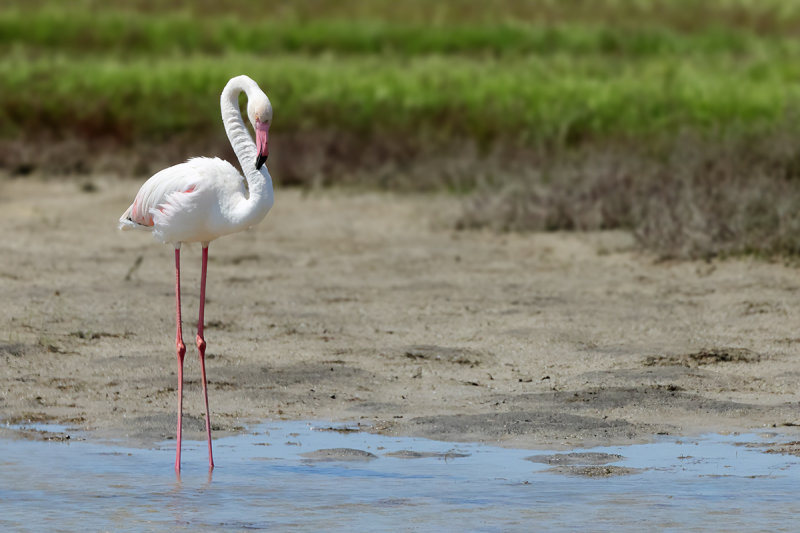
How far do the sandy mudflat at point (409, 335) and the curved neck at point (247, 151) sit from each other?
1103 mm

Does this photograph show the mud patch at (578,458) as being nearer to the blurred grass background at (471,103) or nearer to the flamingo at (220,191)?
the flamingo at (220,191)

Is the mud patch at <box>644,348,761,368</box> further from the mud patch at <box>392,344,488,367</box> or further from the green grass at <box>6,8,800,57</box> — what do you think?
the green grass at <box>6,8,800,57</box>

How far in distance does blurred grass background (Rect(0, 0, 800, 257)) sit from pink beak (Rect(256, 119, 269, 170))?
5527 mm

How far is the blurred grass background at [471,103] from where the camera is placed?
42.0ft

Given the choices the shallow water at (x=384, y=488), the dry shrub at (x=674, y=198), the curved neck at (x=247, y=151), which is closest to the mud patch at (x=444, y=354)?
the shallow water at (x=384, y=488)

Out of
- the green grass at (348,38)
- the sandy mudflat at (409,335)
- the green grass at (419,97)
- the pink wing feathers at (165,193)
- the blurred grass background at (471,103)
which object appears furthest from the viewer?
the green grass at (348,38)

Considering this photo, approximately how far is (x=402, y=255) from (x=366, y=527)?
21.4ft

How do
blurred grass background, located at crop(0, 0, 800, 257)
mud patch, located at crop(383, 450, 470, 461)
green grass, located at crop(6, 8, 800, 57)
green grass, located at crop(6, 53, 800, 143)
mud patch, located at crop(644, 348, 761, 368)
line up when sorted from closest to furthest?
1. mud patch, located at crop(383, 450, 470, 461)
2. mud patch, located at crop(644, 348, 761, 368)
3. blurred grass background, located at crop(0, 0, 800, 257)
4. green grass, located at crop(6, 53, 800, 143)
5. green grass, located at crop(6, 8, 800, 57)

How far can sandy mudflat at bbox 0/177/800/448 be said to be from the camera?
22.4 feet

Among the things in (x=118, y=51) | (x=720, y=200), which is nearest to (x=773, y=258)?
(x=720, y=200)

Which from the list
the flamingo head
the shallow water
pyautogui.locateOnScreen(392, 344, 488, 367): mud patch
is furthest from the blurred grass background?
the flamingo head

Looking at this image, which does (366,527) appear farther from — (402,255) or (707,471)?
(402,255)

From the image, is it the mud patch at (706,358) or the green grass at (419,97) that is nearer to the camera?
the mud patch at (706,358)

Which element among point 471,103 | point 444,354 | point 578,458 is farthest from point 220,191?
point 471,103
